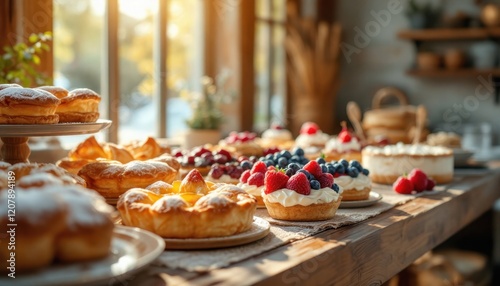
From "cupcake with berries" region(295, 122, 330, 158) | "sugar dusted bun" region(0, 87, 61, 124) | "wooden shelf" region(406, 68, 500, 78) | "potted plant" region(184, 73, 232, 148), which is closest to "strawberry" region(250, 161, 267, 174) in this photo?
"sugar dusted bun" region(0, 87, 61, 124)

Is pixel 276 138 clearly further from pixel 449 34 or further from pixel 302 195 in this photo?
pixel 449 34

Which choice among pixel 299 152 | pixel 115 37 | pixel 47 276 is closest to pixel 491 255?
pixel 299 152

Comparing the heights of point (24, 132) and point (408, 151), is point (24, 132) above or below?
above

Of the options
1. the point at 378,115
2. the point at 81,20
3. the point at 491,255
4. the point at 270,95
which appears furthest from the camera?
the point at 270,95

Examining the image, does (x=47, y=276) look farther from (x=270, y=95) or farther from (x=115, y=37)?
(x=270, y=95)

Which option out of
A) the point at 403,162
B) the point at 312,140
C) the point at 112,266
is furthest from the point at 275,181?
the point at 312,140

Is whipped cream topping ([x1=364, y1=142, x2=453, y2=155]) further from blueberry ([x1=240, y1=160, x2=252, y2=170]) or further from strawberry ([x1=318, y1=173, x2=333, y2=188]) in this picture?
strawberry ([x1=318, y1=173, x2=333, y2=188])

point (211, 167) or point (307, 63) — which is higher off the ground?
point (307, 63)
